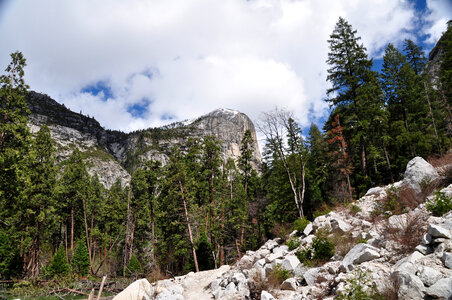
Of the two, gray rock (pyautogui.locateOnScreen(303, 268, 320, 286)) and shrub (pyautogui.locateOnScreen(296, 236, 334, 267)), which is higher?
shrub (pyautogui.locateOnScreen(296, 236, 334, 267))

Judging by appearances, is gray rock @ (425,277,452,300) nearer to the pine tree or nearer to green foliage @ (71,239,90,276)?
the pine tree

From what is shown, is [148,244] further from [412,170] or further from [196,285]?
[412,170]

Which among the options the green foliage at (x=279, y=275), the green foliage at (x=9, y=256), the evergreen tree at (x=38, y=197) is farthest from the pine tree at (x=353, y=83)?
the green foliage at (x=9, y=256)

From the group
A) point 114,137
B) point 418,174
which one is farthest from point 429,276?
point 114,137

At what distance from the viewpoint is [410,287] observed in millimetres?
4488

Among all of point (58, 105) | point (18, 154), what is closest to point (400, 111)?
point (18, 154)

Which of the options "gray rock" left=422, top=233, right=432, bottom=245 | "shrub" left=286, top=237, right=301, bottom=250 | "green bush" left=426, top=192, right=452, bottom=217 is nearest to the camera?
"gray rock" left=422, top=233, right=432, bottom=245

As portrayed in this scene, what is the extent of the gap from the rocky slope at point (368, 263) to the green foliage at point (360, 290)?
2 cm

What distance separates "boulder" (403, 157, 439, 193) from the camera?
10.3 m

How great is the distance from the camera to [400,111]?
26922 mm

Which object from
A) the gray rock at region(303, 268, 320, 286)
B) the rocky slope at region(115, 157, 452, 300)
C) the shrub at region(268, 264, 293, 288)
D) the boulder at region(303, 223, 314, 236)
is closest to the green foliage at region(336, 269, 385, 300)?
the rocky slope at region(115, 157, 452, 300)

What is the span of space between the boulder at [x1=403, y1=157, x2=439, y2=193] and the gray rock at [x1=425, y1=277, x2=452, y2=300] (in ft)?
24.4

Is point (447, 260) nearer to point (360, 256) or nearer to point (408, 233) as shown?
point (408, 233)

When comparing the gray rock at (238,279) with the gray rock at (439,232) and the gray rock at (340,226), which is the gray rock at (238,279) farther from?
the gray rock at (439,232)
